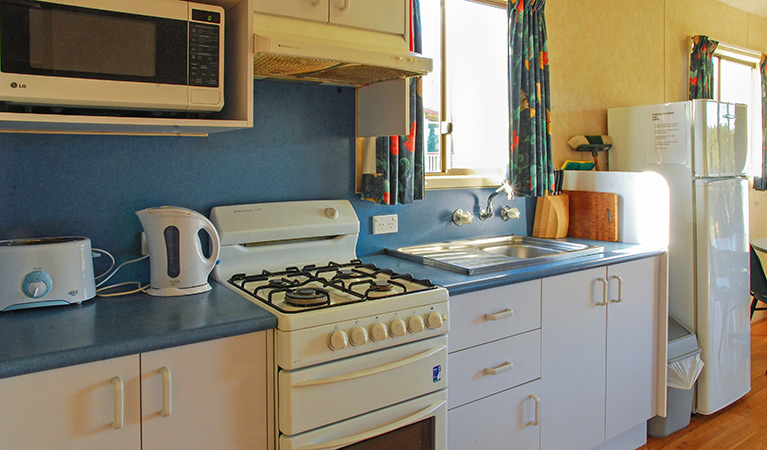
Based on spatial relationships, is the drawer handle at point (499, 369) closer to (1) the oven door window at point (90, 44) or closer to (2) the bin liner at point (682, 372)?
(2) the bin liner at point (682, 372)

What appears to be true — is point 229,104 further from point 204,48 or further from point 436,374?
point 436,374

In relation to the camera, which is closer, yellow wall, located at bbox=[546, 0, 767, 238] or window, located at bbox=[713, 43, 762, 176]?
yellow wall, located at bbox=[546, 0, 767, 238]

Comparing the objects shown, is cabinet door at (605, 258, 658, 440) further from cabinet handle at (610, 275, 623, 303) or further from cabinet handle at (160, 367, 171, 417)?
cabinet handle at (160, 367, 171, 417)

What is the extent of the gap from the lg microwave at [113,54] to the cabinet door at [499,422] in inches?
51.9

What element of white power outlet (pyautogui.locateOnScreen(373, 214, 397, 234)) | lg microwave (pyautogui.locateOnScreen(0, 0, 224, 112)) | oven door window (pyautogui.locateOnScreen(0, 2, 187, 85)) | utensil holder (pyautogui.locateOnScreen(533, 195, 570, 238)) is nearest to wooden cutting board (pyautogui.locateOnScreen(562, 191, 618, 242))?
utensil holder (pyautogui.locateOnScreen(533, 195, 570, 238))

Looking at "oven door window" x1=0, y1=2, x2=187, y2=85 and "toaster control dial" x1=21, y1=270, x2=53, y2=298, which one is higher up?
"oven door window" x1=0, y1=2, x2=187, y2=85

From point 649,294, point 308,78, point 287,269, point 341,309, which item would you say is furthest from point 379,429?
point 649,294

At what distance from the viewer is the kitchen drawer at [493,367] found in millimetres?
2062

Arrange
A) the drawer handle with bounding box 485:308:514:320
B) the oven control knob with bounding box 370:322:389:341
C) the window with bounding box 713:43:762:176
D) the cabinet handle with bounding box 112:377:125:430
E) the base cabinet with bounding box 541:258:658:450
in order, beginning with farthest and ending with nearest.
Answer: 1. the window with bounding box 713:43:762:176
2. the base cabinet with bounding box 541:258:658:450
3. the drawer handle with bounding box 485:308:514:320
4. the oven control knob with bounding box 370:322:389:341
5. the cabinet handle with bounding box 112:377:125:430

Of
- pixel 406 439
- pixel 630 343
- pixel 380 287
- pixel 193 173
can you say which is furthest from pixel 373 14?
pixel 630 343

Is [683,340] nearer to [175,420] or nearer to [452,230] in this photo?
[452,230]

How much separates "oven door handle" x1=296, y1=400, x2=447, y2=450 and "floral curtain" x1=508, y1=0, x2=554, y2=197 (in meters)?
1.39

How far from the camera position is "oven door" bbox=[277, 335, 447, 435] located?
5.26 feet

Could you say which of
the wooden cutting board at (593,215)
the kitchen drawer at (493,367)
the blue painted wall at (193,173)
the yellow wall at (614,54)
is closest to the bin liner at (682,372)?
the wooden cutting board at (593,215)
